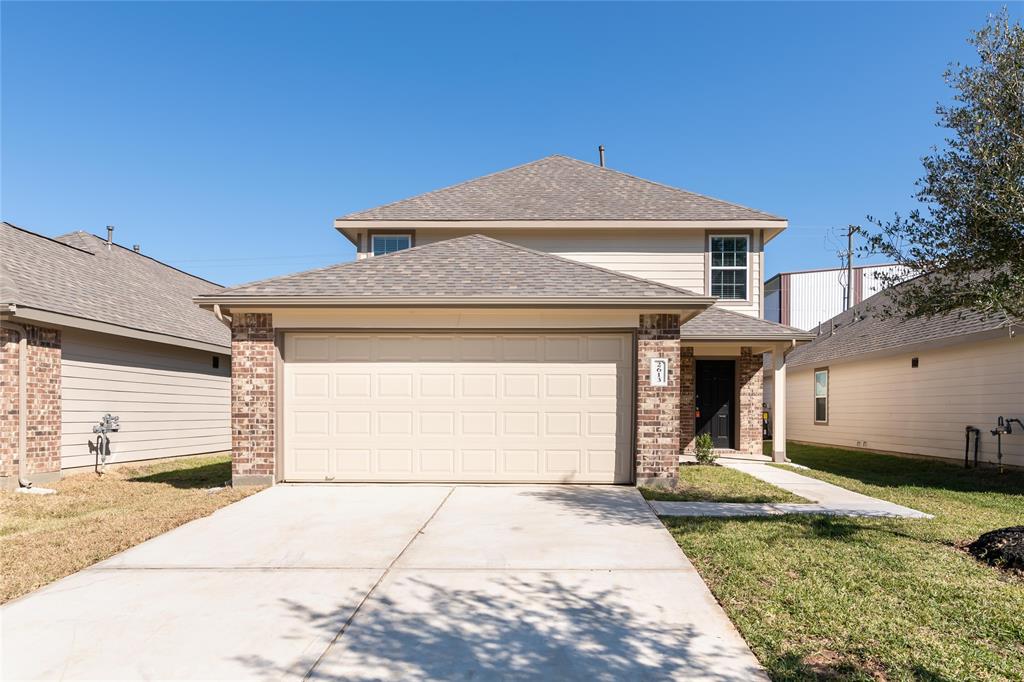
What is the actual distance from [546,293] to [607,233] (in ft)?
19.1

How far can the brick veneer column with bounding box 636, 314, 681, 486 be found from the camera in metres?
9.69

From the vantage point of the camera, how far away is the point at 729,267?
1497cm

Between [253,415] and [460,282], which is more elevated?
[460,282]

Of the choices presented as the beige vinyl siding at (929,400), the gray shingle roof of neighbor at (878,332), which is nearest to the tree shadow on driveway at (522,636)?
the gray shingle roof of neighbor at (878,332)

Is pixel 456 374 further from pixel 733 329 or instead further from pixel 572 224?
pixel 733 329

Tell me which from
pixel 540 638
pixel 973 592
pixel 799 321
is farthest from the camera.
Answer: pixel 799 321

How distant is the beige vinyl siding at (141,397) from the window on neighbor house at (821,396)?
1882 centimetres

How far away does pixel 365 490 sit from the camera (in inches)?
372

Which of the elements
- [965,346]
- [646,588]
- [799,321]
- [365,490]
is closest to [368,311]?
[365,490]

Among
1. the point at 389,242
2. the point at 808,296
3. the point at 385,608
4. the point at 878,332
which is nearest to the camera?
the point at 385,608

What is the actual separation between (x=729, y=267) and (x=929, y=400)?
6.08 metres

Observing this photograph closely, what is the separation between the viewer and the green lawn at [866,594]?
386 cm

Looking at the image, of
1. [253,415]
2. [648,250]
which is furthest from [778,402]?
[253,415]

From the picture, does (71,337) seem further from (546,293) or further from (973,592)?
(973,592)
